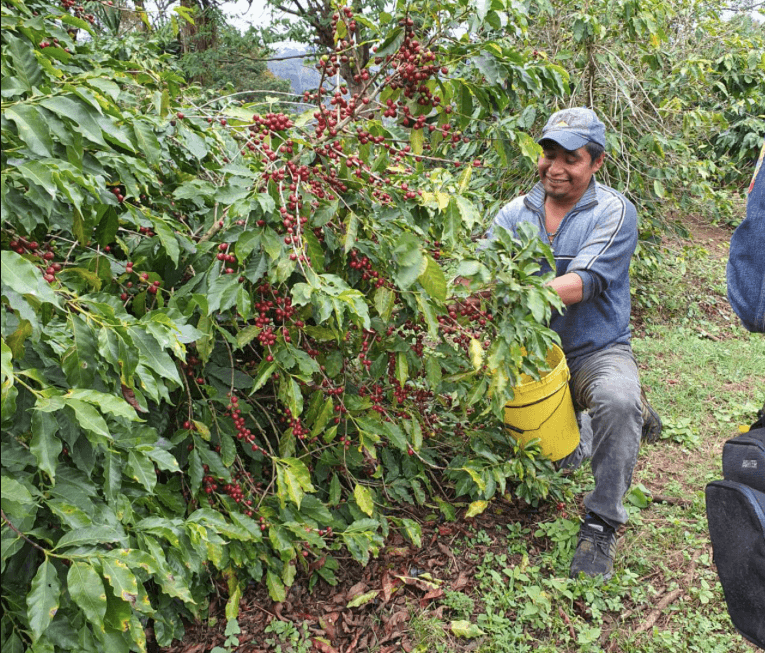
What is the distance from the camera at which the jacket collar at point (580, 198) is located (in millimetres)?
3383

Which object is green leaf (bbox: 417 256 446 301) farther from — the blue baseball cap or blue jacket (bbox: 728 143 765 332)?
the blue baseball cap

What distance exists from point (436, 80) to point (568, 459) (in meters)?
2.25

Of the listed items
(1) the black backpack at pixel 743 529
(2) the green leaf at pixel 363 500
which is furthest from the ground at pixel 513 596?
(1) the black backpack at pixel 743 529

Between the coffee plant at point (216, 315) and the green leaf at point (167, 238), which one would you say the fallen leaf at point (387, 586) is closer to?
the coffee plant at point (216, 315)

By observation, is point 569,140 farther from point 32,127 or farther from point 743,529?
point 32,127

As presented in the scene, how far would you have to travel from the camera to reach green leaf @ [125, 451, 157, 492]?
189 centimetres

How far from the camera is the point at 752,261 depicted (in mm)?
1764

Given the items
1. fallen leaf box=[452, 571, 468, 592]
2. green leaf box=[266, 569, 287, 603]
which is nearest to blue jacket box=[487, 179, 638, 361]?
fallen leaf box=[452, 571, 468, 592]

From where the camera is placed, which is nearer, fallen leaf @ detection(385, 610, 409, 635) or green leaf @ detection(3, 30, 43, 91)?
green leaf @ detection(3, 30, 43, 91)

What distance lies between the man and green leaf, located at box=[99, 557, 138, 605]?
201cm

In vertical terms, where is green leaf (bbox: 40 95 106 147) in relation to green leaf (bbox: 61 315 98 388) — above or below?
above

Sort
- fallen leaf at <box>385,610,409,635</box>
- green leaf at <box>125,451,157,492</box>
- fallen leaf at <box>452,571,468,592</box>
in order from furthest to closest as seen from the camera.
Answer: fallen leaf at <box>452,571,468,592</box>, fallen leaf at <box>385,610,409,635</box>, green leaf at <box>125,451,157,492</box>

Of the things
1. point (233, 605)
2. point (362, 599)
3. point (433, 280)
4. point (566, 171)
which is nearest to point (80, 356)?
point (433, 280)

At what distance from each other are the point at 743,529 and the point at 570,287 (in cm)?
147
